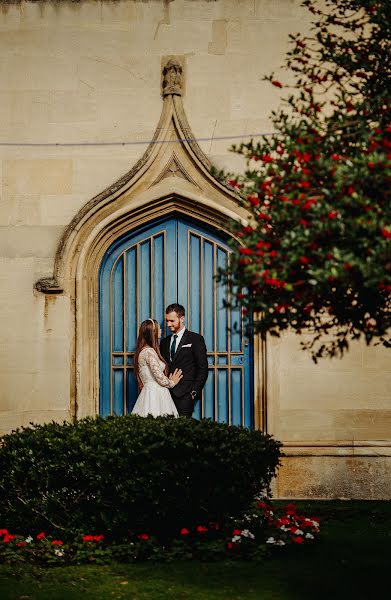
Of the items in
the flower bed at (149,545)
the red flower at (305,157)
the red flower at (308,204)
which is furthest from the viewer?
the flower bed at (149,545)

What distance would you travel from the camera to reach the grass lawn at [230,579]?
6285 mm

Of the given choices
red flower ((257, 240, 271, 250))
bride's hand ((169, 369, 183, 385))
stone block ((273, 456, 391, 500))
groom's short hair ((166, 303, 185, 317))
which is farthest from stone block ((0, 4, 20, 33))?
red flower ((257, 240, 271, 250))

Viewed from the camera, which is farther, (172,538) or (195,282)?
(195,282)

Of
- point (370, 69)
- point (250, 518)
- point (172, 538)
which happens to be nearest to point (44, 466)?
point (172, 538)

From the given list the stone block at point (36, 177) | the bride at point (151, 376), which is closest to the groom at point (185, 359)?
the bride at point (151, 376)

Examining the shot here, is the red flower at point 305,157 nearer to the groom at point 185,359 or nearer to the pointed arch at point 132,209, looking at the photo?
the groom at point 185,359

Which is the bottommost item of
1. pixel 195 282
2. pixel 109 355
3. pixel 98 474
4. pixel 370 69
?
pixel 98 474

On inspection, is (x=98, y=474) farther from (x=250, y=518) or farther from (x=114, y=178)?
(x=114, y=178)

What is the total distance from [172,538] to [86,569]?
2.71 ft

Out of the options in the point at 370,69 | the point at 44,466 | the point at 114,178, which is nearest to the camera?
the point at 370,69

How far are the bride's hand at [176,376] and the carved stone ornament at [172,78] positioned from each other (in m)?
3.01

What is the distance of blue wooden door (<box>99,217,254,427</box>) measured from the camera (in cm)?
1073

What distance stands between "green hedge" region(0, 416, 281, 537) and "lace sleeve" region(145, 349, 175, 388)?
86.5 inches

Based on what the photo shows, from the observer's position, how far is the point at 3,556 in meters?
7.12
